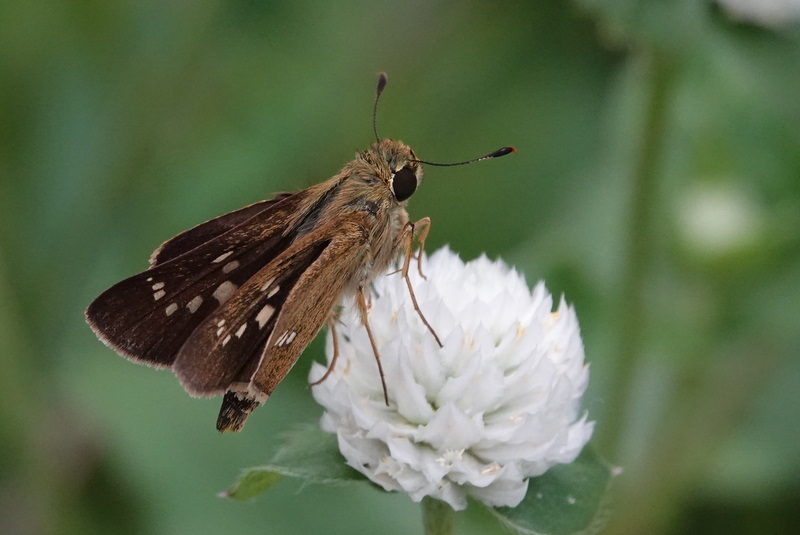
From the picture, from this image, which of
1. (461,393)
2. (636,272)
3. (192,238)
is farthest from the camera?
(636,272)

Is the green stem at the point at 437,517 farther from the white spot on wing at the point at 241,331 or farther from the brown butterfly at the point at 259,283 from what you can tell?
the white spot on wing at the point at 241,331

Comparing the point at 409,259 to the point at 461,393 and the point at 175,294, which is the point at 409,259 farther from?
the point at 175,294

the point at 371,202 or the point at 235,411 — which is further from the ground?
the point at 371,202

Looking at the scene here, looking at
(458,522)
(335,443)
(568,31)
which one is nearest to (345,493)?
(458,522)

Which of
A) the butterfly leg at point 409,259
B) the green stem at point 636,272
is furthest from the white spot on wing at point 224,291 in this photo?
the green stem at point 636,272

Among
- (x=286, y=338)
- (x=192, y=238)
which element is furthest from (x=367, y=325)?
(x=192, y=238)

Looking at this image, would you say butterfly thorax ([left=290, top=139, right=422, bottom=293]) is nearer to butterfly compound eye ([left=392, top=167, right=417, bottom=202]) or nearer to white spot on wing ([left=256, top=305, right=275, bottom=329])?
butterfly compound eye ([left=392, top=167, right=417, bottom=202])

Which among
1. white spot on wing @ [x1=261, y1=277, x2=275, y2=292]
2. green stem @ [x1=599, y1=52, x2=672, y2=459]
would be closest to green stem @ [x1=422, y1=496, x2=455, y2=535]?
white spot on wing @ [x1=261, y1=277, x2=275, y2=292]
